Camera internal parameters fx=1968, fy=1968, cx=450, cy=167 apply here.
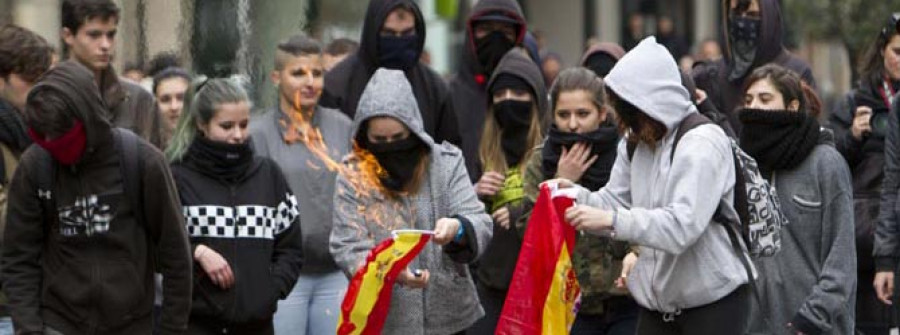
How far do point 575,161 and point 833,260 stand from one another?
1.36m

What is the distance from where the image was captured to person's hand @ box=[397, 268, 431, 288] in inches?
335

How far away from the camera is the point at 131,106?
9.83 metres

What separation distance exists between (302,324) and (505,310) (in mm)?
1528

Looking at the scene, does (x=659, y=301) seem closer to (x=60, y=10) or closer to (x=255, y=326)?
(x=255, y=326)

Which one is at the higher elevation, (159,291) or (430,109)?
(430,109)

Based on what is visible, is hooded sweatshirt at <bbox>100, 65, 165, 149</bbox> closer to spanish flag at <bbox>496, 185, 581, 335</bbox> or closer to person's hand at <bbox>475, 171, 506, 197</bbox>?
person's hand at <bbox>475, 171, 506, 197</bbox>

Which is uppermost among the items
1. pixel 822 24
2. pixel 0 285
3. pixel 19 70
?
pixel 19 70

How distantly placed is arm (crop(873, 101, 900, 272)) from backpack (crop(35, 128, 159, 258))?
383 cm

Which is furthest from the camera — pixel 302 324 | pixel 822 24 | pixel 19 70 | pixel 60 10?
pixel 822 24

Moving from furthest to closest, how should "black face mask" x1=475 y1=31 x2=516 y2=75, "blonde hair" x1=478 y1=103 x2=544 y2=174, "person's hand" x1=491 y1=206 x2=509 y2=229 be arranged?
"black face mask" x1=475 y1=31 x2=516 y2=75
"blonde hair" x1=478 y1=103 x2=544 y2=174
"person's hand" x1=491 y1=206 x2=509 y2=229

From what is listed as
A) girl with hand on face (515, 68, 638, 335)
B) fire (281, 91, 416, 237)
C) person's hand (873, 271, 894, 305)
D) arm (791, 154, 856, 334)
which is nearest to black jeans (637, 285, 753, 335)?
arm (791, 154, 856, 334)

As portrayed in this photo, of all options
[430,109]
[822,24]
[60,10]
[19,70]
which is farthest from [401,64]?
[822,24]

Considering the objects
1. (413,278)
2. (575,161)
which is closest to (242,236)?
(413,278)

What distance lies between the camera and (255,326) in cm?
922
